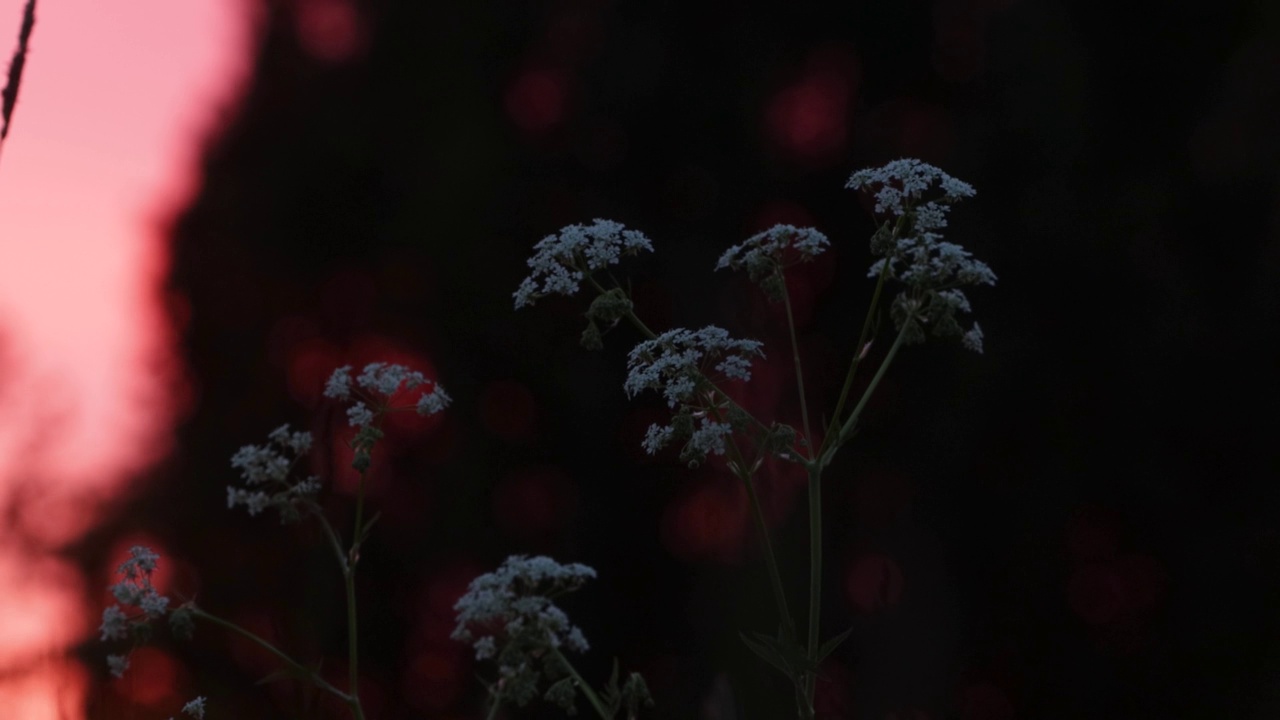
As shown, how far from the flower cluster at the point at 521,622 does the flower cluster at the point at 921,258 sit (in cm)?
135

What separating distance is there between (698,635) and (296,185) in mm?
8493

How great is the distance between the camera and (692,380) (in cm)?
363

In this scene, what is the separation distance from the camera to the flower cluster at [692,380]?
3.55 meters

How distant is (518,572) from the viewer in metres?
3.56

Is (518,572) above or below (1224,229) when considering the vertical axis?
below

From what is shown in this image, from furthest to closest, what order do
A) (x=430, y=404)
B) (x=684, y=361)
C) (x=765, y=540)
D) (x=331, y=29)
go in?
1. (x=331, y=29)
2. (x=430, y=404)
3. (x=684, y=361)
4. (x=765, y=540)

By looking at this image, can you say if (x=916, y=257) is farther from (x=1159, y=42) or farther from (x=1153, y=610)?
(x=1159, y=42)

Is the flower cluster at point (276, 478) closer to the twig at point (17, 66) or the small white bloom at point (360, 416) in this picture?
the small white bloom at point (360, 416)

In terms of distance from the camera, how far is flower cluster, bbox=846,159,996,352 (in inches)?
144

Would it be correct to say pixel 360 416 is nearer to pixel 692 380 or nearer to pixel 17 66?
pixel 692 380

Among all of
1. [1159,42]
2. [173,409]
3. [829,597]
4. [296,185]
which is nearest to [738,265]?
[829,597]

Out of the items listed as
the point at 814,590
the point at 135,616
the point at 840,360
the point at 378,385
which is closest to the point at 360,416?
the point at 378,385

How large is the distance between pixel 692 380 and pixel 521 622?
0.92 metres

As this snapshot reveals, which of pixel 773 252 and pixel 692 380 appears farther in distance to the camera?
pixel 773 252
